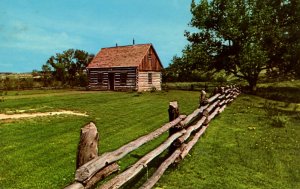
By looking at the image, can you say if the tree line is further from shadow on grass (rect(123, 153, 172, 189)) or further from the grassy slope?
shadow on grass (rect(123, 153, 172, 189))

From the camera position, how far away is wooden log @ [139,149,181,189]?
634 centimetres

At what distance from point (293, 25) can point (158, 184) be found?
3328 cm

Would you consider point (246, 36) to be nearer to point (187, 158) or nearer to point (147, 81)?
point (147, 81)

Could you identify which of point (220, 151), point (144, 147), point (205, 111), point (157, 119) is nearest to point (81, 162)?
point (144, 147)

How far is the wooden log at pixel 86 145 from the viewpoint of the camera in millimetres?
4633

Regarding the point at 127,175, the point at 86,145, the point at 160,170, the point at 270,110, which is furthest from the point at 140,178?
the point at 270,110

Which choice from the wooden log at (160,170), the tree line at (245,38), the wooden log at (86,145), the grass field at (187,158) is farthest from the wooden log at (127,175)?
the tree line at (245,38)


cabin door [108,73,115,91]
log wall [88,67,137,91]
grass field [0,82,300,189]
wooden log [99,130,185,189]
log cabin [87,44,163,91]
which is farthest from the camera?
cabin door [108,73,115,91]

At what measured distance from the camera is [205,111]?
42.8 feet

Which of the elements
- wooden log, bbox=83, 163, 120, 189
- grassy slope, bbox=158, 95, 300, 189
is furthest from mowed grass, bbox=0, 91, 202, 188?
wooden log, bbox=83, 163, 120, 189

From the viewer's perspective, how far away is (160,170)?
7.18 meters

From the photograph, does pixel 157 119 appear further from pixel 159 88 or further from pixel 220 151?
pixel 159 88

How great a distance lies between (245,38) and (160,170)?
1183 inches

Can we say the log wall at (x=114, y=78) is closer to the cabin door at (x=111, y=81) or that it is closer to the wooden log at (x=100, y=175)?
the cabin door at (x=111, y=81)
